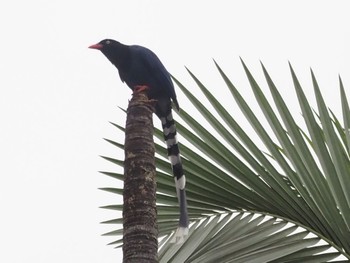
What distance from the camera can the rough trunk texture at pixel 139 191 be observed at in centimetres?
192

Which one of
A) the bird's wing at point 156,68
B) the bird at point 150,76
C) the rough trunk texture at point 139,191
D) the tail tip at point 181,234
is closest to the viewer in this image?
the rough trunk texture at point 139,191

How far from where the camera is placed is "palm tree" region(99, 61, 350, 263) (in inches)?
105

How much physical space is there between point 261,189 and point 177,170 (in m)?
0.35

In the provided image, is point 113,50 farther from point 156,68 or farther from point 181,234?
point 181,234

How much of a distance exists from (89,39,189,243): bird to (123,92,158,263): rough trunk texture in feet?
2.00

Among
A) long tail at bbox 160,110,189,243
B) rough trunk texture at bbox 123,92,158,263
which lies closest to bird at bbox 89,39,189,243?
long tail at bbox 160,110,189,243

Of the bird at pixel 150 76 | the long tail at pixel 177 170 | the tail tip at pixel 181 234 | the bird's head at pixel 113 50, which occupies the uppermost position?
the bird's head at pixel 113 50

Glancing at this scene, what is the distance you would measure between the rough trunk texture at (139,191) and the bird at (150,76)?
608mm

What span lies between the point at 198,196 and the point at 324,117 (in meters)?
0.62

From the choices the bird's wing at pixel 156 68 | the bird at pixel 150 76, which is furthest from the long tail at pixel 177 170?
the bird's wing at pixel 156 68

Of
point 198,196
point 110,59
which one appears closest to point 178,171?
point 198,196

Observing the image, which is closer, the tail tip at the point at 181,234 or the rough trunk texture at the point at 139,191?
the rough trunk texture at the point at 139,191

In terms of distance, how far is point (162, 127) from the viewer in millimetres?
3084

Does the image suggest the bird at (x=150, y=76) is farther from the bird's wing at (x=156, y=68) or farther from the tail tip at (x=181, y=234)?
the tail tip at (x=181, y=234)
